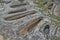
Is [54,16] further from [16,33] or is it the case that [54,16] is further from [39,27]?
[16,33]

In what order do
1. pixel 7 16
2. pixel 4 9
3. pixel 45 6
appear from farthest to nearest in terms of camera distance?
pixel 45 6 < pixel 4 9 < pixel 7 16

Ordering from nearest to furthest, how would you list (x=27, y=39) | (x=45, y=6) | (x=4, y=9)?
(x=27, y=39) < (x=4, y=9) < (x=45, y=6)

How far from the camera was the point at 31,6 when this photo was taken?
288 cm

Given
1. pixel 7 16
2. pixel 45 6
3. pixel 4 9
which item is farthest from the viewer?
pixel 45 6

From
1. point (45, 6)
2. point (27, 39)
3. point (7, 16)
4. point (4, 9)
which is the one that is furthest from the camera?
point (45, 6)

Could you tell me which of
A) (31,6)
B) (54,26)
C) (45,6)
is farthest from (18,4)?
(54,26)

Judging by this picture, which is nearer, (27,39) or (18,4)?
(27,39)

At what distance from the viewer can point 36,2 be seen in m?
3.09

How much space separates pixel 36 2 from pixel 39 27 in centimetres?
80

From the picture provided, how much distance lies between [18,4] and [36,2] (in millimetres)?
307

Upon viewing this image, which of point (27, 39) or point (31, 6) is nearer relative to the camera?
point (27, 39)

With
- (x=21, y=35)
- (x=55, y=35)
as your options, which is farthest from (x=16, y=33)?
(x=55, y=35)

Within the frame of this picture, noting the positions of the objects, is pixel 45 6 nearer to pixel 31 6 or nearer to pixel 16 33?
pixel 31 6

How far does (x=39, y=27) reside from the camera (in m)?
2.39
